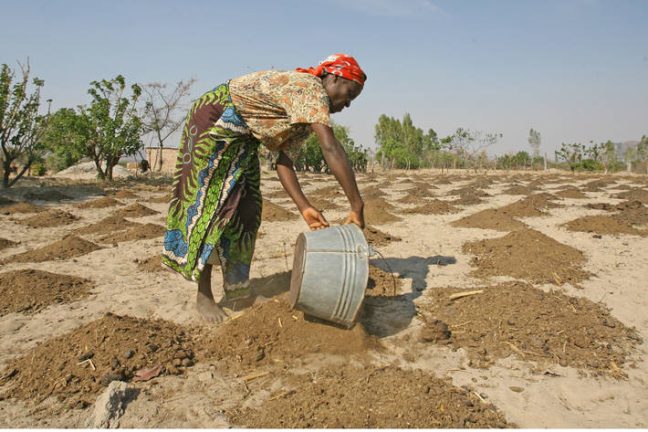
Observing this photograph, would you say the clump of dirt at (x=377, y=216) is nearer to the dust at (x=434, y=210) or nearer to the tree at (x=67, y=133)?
the dust at (x=434, y=210)

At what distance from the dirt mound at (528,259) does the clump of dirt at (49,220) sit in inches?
254

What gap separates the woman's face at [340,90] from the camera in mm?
2420

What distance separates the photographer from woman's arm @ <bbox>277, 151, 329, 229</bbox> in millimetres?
2504

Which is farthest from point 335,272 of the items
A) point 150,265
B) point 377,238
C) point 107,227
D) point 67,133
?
point 67,133

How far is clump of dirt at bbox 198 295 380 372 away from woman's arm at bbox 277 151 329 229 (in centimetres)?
59

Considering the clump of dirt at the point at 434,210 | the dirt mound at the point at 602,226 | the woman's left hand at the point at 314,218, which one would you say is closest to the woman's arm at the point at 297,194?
the woman's left hand at the point at 314,218

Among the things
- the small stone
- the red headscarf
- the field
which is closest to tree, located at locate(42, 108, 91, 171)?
the field

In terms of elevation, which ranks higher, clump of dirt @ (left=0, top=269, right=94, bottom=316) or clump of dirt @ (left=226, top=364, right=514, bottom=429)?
clump of dirt @ (left=0, top=269, right=94, bottom=316)

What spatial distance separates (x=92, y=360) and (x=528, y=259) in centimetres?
387

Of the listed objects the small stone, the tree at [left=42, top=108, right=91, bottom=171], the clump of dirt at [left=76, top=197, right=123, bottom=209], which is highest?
the tree at [left=42, top=108, right=91, bottom=171]

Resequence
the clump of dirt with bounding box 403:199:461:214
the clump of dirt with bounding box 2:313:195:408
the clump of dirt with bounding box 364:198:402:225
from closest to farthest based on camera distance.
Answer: the clump of dirt with bounding box 2:313:195:408, the clump of dirt with bounding box 364:198:402:225, the clump of dirt with bounding box 403:199:461:214

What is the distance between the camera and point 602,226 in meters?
6.51

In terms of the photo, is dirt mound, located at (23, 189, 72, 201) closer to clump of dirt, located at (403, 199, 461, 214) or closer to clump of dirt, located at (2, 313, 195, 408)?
clump of dirt, located at (403, 199, 461, 214)

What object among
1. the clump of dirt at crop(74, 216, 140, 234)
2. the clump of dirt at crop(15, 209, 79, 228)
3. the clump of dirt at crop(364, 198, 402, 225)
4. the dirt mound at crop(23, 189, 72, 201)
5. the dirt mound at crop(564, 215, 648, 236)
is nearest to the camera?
the dirt mound at crop(564, 215, 648, 236)
